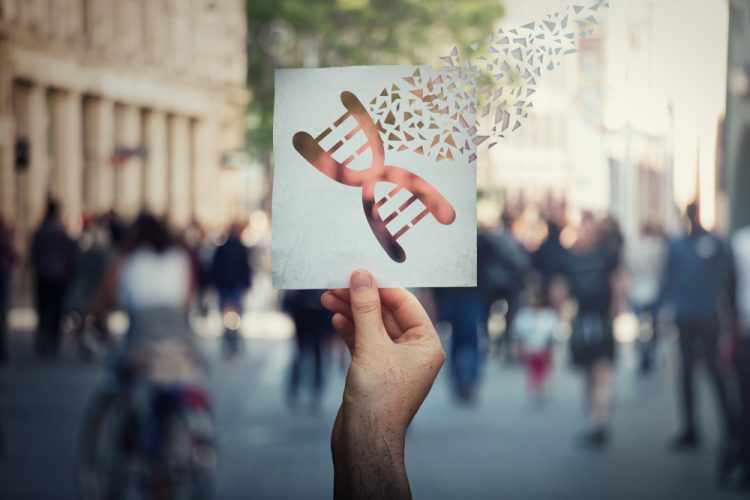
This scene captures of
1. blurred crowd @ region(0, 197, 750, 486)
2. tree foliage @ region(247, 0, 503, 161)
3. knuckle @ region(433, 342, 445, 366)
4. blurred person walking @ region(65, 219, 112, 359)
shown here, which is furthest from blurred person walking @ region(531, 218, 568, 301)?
knuckle @ region(433, 342, 445, 366)

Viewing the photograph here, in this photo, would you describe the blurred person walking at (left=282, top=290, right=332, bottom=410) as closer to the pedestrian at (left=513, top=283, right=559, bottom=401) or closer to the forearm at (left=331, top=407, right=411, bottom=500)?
the pedestrian at (left=513, top=283, right=559, bottom=401)

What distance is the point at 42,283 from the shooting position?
60.4ft

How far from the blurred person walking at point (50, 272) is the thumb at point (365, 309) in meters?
16.4

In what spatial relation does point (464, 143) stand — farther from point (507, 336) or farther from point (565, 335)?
point (565, 335)

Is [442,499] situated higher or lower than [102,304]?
lower

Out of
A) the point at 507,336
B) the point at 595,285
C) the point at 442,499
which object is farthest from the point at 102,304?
the point at 507,336

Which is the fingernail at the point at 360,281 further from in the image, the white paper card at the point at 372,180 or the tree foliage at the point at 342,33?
the tree foliage at the point at 342,33

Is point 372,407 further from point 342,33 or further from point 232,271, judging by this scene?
point 342,33

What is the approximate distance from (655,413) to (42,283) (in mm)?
8304

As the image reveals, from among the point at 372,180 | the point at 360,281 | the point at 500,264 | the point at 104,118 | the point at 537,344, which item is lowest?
the point at 537,344

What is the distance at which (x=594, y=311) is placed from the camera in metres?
11.7

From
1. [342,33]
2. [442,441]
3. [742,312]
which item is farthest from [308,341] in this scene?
[342,33]

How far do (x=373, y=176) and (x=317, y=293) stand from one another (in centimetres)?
1063

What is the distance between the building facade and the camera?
54.1 ft
